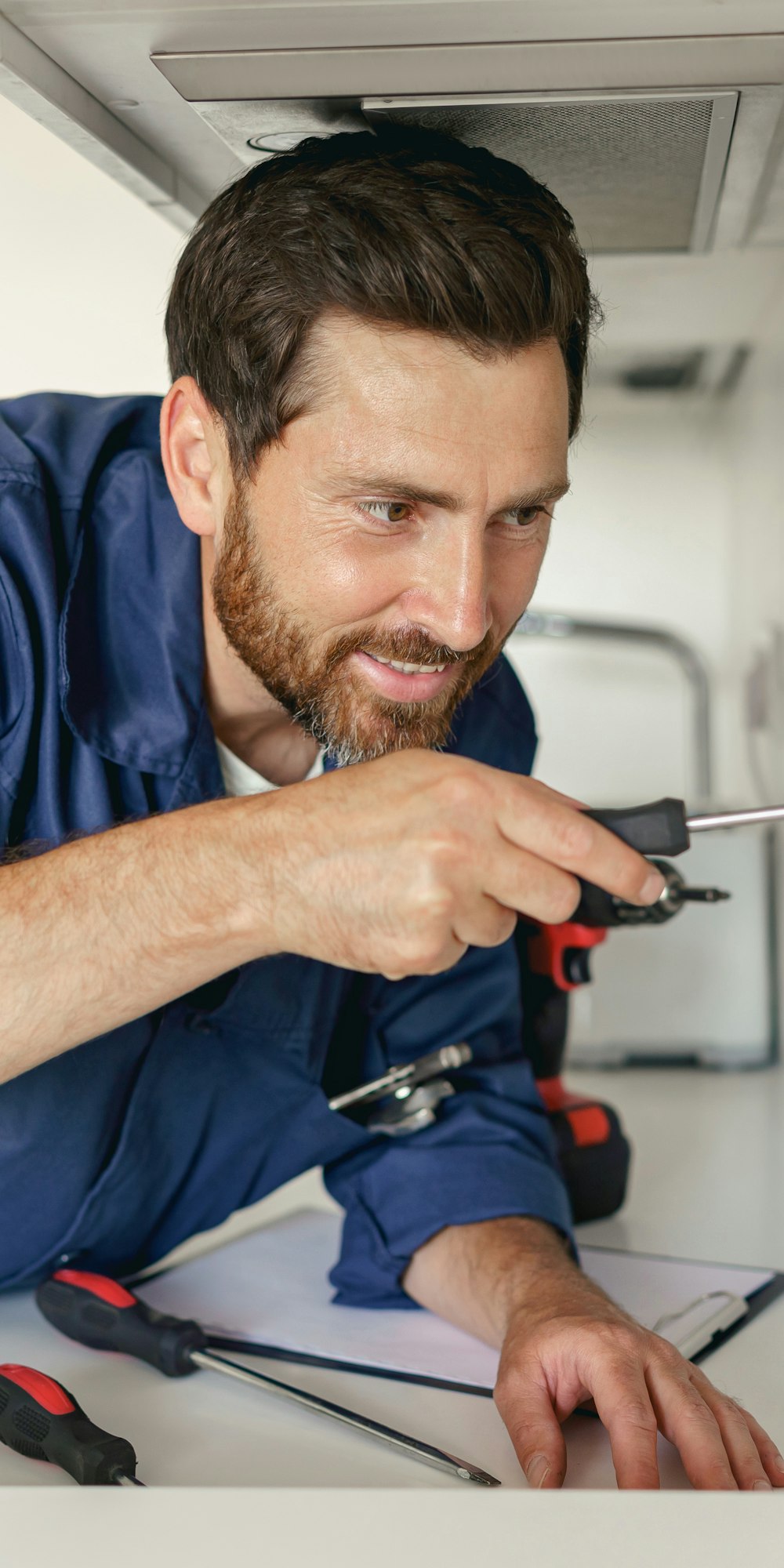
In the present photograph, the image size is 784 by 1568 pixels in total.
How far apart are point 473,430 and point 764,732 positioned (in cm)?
113

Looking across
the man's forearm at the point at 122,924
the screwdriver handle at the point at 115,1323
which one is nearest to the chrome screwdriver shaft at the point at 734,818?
the man's forearm at the point at 122,924

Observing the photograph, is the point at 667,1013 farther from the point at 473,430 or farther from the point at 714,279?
the point at 473,430

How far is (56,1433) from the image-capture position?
61cm

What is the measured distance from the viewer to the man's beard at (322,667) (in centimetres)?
83

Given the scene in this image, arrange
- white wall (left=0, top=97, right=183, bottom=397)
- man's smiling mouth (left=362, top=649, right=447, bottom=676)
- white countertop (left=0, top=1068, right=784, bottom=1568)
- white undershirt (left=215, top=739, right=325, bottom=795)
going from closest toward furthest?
white countertop (left=0, top=1068, right=784, bottom=1568) < man's smiling mouth (left=362, top=649, right=447, bottom=676) < white undershirt (left=215, top=739, right=325, bottom=795) < white wall (left=0, top=97, right=183, bottom=397)

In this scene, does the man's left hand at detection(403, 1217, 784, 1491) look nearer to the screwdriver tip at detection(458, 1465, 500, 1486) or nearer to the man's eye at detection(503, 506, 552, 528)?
the screwdriver tip at detection(458, 1465, 500, 1486)

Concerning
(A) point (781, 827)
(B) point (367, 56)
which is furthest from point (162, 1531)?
(A) point (781, 827)

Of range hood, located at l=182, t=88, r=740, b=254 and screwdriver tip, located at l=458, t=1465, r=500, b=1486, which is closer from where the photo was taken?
screwdriver tip, located at l=458, t=1465, r=500, b=1486

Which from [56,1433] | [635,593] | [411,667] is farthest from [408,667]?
[635,593]

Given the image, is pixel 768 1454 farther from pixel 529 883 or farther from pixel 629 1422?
pixel 529 883

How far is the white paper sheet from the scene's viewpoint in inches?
31.1

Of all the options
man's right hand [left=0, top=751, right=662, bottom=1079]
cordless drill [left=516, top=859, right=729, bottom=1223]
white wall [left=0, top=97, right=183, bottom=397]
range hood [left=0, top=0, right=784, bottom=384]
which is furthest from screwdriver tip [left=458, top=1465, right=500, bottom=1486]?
white wall [left=0, top=97, right=183, bottom=397]

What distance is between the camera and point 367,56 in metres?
0.66

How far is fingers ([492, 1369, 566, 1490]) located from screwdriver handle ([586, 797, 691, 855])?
0.28 metres
